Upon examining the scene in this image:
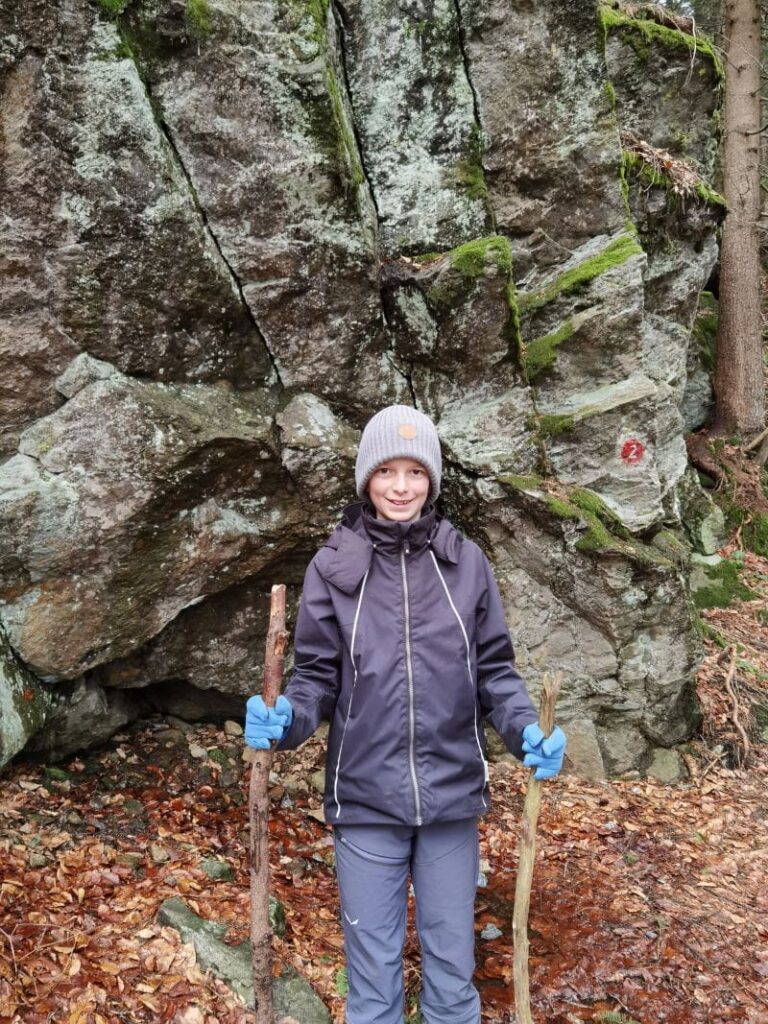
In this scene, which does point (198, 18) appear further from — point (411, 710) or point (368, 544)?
point (411, 710)

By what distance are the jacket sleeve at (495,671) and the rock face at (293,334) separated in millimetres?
2597

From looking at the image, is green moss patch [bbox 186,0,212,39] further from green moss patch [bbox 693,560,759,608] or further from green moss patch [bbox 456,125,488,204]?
green moss patch [bbox 693,560,759,608]

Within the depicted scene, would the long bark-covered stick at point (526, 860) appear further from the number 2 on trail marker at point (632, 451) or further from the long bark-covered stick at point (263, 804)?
the number 2 on trail marker at point (632, 451)

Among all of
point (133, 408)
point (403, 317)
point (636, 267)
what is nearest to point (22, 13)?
→ point (133, 408)

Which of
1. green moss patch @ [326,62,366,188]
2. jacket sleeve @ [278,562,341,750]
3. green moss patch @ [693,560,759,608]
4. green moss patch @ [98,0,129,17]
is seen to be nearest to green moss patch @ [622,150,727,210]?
green moss patch @ [326,62,366,188]

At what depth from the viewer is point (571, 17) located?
19.9 ft

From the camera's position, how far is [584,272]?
21.4 feet

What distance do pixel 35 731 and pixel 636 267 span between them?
648cm

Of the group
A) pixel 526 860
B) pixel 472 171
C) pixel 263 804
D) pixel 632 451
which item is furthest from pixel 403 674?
pixel 472 171

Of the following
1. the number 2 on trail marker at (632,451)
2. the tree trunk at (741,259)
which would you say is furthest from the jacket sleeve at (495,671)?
the tree trunk at (741,259)

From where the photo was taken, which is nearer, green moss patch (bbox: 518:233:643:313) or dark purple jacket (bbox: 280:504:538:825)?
dark purple jacket (bbox: 280:504:538:825)

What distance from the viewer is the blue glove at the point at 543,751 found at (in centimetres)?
289

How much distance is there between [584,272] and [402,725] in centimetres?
518

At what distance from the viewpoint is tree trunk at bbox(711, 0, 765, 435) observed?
36.9 ft
